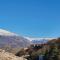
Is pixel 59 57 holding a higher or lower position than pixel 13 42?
lower

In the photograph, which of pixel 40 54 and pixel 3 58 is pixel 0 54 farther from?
pixel 40 54

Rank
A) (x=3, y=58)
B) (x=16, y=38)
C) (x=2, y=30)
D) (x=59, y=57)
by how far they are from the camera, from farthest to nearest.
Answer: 1. (x=2, y=30)
2. (x=16, y=38)
3. (x=59, y=57)
4. (x=3, y=58)

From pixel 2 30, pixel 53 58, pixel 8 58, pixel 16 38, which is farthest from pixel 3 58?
pixel 2 30

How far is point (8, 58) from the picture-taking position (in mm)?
32125

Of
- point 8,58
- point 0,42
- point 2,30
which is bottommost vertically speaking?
point 8,58

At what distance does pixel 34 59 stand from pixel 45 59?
12.8ft

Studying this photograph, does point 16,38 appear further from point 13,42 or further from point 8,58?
point 8,58

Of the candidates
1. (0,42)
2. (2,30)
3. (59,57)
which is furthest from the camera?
(2,30)

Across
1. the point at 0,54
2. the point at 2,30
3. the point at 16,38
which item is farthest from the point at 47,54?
the point at 2,30

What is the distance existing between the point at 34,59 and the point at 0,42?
50394mm

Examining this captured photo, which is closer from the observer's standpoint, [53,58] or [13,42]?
[53,58]

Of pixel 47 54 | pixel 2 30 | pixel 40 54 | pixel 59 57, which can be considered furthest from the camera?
pixel 2 30

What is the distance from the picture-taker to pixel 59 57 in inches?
1720

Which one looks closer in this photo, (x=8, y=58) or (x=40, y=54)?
(x=8, y=58)
